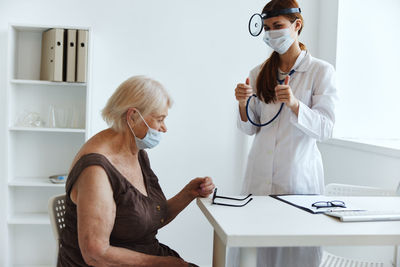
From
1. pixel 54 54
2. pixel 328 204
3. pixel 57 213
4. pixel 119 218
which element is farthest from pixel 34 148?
pixel 328 204

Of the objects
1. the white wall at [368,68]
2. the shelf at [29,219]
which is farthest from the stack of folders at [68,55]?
the white wall at [368,68]

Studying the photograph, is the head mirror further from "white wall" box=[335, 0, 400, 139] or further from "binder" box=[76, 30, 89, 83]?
"white wall" box=[335, 0, 400, 139]

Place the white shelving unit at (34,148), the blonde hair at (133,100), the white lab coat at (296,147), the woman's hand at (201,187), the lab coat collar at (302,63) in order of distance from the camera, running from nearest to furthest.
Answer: the blonde hair at (133,100)
the woman's hand at (201,187)
the white lab coat at (296,147)
the lab coat collar at (302,63)
the white shelving unit at (34,148)

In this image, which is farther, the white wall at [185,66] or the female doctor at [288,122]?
the white wall at [185,66]

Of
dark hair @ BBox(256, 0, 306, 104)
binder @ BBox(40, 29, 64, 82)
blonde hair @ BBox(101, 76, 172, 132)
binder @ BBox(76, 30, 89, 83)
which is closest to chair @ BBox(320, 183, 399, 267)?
dark hair @ BBox(256, 0, 306, 104)

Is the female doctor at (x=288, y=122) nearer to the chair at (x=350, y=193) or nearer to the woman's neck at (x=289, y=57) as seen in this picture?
the woman's neck at (x=289, y=57)

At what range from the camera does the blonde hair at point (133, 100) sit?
150cm

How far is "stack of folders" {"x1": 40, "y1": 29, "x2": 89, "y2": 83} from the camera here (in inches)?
110

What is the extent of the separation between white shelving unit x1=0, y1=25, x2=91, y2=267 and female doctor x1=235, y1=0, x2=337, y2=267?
1.40 meters

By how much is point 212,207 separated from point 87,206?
0.43 metres

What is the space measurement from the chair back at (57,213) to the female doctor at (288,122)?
0.80 metres

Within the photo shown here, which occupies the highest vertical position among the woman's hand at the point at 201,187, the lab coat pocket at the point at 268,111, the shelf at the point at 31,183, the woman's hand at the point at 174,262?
the lab coat pocket at the point at 268,111

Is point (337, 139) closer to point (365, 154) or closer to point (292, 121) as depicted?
point (365, 154)

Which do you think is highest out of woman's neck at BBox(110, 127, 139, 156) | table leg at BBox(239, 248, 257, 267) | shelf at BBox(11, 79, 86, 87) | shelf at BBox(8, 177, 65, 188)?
shelf at BBox(11, 79, 86, 87)
